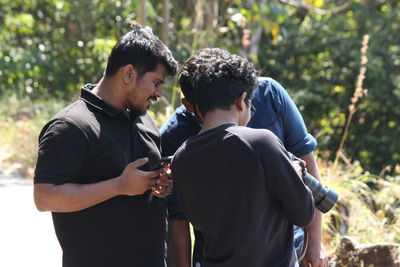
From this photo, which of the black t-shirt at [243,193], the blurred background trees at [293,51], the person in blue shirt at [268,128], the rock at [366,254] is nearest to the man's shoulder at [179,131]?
the person in blue shirt at [268,128]

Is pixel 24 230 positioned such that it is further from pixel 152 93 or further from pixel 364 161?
pixel 364 161

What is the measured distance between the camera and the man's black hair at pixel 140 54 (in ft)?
9.94

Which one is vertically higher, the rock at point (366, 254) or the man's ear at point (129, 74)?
the man's ear at point (129, 74)

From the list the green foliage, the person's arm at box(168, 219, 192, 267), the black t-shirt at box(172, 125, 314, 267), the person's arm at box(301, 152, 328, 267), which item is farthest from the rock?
the black t-shirt at box(172, 125, 314, 267)

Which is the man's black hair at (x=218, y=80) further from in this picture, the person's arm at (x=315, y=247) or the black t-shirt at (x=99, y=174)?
the person's arm at (x=315, y=247)

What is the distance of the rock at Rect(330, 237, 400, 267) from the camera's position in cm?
480

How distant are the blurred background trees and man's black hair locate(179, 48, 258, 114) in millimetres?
7023

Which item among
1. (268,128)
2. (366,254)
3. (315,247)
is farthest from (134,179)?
(366,254)

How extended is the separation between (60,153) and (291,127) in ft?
3.49

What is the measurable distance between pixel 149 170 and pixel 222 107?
1.45 ft

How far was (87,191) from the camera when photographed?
2.83m

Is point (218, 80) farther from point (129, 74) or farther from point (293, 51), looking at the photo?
point (293, 51)

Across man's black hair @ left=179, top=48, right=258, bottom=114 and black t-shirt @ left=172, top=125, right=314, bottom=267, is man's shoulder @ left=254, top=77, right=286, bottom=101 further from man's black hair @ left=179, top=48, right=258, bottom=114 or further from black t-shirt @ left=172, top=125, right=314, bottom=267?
black t-shirt @ left=172, top=125, right=314, bottom=267

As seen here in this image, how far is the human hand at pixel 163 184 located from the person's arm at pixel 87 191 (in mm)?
50
